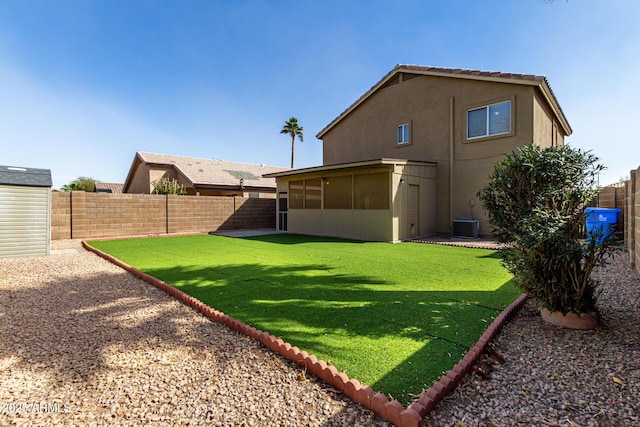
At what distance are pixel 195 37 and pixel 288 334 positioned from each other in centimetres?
1447

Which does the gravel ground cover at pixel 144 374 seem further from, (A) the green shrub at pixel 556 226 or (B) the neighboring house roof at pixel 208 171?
(B) the neighboring house roof at pixel 208 171

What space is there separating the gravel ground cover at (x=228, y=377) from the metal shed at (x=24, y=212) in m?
6.12

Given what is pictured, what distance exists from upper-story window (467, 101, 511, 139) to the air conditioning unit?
344 centimetres

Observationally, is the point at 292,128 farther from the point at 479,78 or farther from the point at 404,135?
the point at 479,78

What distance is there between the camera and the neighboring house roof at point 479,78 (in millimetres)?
10681

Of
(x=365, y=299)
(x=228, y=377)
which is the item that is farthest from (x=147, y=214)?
(x=228, y=377)

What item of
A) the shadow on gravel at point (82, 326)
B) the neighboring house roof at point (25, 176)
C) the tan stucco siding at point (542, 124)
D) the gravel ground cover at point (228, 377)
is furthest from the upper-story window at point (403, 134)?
the neighboring house roof at point (25, 176)

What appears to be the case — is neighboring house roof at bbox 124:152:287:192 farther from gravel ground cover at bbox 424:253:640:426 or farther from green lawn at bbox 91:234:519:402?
gravel ground cover at bbox 424:253:640:426

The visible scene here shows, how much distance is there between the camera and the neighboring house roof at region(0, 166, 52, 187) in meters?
8.35

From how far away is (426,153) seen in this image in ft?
43.9

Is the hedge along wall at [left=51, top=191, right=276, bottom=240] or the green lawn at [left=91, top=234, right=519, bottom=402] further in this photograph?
the hedge along wall at [left=51, top=191, right=276, bottom=240]

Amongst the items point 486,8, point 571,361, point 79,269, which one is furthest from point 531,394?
point 486,8

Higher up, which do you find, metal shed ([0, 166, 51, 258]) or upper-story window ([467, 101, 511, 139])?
upper-story window ([467, 101, 511, 139])

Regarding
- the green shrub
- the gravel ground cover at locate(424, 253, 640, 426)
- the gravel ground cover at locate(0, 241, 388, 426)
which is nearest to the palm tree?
the gravel ground cover at locate(0, 241, 388, 426)
